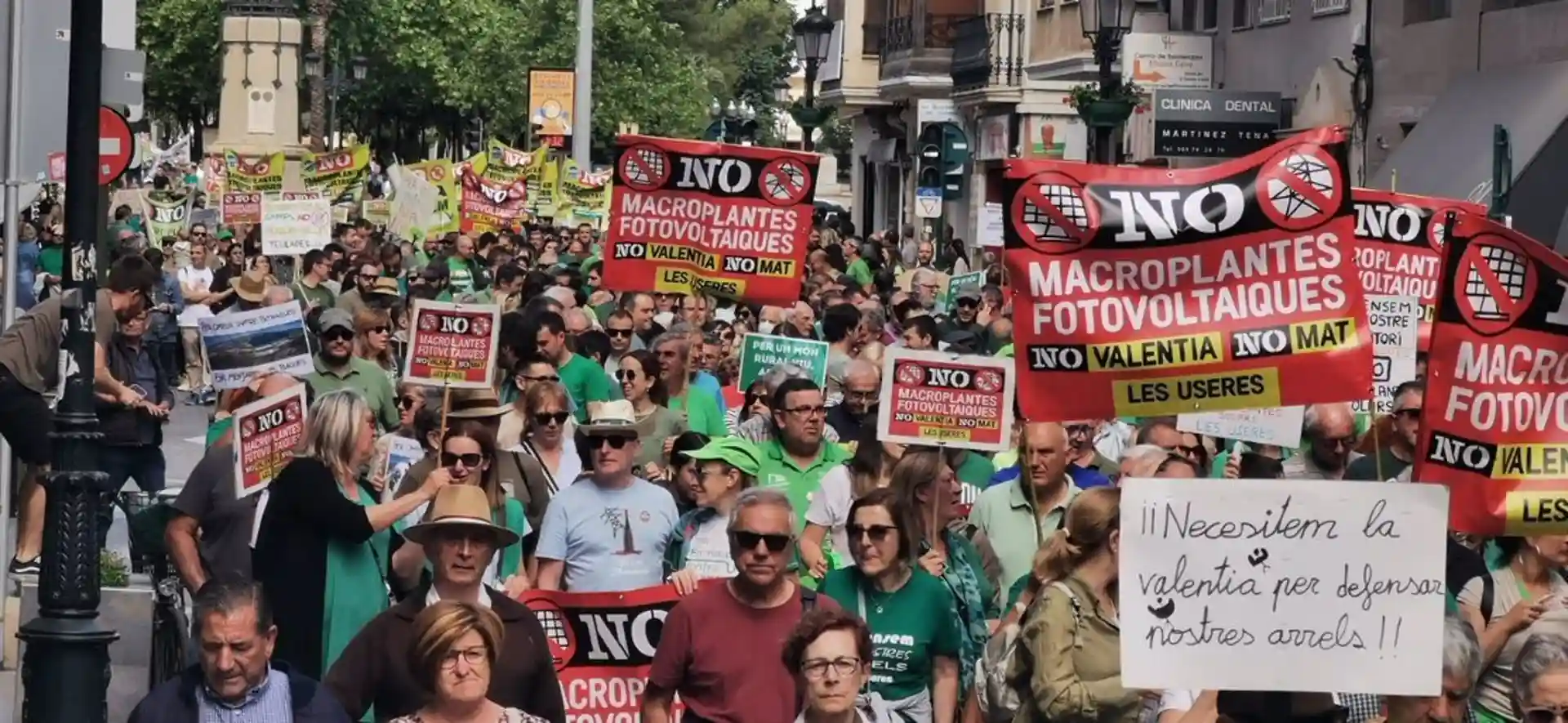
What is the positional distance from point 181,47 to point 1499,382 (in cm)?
7124

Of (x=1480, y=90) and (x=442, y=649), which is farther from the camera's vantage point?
(x=1480, y=90)

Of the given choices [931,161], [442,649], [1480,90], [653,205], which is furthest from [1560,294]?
[931,161]

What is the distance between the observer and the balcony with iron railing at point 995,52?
158 feet

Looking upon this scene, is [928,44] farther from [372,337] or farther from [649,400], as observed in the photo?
[649,400]

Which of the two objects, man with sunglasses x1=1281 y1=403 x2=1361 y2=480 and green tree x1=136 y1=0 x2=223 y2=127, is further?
green tree x1=136 y1=0 x2=223 y2=127

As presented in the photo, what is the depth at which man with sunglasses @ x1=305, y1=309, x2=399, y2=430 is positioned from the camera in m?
14.1

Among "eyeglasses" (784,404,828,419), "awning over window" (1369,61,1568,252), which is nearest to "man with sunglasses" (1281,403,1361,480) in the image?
"eyeglasses" (784,404,828,419)

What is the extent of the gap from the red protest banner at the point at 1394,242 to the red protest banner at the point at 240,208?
22068mm

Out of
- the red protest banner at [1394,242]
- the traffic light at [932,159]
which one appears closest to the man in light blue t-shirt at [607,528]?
the red protest banner at [1394,242]

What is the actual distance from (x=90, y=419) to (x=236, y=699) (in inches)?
96.9

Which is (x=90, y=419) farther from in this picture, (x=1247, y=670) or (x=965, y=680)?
(x=1247, y=670)

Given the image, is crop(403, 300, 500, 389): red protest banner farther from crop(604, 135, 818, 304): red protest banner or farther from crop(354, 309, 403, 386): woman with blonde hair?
crop(604, 135, 818, 304): red protest banner

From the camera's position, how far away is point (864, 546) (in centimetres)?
838

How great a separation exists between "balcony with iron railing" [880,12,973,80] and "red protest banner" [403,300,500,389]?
38535mm
